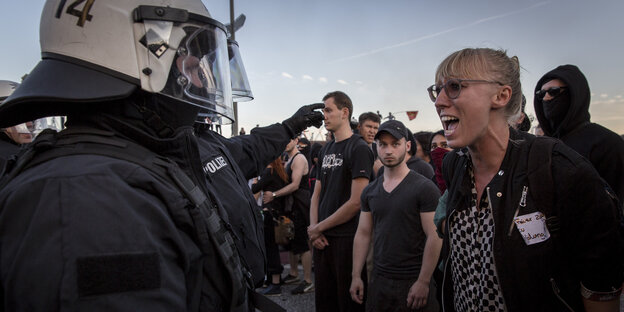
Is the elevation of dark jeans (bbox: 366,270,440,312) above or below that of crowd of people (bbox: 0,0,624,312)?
below

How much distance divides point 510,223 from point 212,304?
4.32 ft

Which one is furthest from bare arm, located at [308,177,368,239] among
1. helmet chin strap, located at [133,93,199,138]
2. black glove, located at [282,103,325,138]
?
helmet chin strap, located at [133,93,199,138]

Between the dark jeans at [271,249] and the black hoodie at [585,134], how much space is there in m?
4.20

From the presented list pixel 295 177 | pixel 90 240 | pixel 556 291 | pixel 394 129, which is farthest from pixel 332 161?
pixel 90 240

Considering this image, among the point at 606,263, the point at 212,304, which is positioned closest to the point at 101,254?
the point at 212,304

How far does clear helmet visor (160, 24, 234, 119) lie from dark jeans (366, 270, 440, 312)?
1988mm

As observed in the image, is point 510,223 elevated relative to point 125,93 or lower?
lower

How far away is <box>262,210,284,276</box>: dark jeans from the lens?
5.57 metres

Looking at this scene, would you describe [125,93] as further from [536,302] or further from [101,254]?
[536,302]

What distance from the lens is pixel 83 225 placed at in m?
0.88

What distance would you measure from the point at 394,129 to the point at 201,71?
217 centimetres

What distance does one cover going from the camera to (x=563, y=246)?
5.17 feet

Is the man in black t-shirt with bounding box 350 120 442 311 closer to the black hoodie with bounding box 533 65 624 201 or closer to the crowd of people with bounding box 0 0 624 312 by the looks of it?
the crowd of people with bounding box 0 0 624 312

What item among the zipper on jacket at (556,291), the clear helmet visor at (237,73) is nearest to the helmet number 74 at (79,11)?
the clear helmet visor at (237,73)
